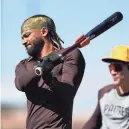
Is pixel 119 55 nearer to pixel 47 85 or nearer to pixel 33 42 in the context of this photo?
pixel 47 85

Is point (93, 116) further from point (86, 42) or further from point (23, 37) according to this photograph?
point (23, 37)

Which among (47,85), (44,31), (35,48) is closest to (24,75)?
(47,85)

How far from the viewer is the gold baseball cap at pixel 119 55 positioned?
3577 millimetres

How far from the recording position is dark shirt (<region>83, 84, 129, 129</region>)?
349 cm

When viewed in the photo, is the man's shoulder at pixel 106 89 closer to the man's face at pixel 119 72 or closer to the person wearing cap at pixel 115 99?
the person wearing cap at pixel 115 99

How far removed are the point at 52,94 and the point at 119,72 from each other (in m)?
0.77

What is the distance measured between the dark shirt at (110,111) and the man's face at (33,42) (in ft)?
2.87

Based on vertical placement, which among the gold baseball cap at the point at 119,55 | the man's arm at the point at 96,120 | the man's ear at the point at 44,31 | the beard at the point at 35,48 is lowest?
the man's arm at the point at 96,120

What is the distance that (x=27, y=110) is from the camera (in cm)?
434

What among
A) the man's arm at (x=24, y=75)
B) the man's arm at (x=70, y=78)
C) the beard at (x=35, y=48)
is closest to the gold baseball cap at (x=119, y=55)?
the man's arm at (x=70, y=78)

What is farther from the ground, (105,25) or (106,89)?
(105,25)

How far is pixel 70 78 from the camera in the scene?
13.6ft

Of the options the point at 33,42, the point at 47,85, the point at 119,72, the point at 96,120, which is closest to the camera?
the point at 119,72

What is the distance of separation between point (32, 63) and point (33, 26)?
286mm
